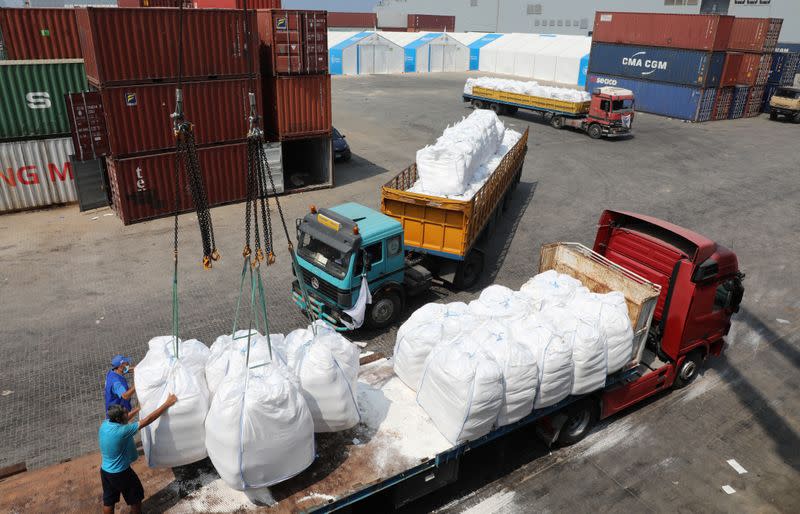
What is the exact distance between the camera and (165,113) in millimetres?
16266

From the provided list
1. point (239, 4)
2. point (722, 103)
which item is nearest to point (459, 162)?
point (239, 4)

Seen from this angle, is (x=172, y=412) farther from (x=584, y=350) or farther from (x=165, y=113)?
(x=165, y=113)

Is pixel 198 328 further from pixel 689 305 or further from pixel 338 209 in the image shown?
pixel 689 305

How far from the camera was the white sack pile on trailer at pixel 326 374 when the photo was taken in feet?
19.7

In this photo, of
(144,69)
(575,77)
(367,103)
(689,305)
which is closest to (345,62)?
(367,103)

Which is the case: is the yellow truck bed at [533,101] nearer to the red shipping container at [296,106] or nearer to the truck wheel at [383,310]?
the red shipping container at [296,106]

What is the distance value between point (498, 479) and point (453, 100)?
3378 cm

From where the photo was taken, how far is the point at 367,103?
36.5 meters

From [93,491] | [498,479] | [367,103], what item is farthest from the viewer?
[367,103]

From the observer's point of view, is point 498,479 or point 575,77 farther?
point 575,77

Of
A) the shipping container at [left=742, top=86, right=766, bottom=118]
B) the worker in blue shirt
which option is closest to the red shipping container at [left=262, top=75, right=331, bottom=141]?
the worker in blue shirt

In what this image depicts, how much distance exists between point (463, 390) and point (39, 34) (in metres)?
17.5

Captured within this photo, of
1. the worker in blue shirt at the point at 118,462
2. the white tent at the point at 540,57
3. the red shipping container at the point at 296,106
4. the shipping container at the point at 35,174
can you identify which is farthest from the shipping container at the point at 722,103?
the worker in blue shirt at the point at 118,462

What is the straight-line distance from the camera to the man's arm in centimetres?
540
